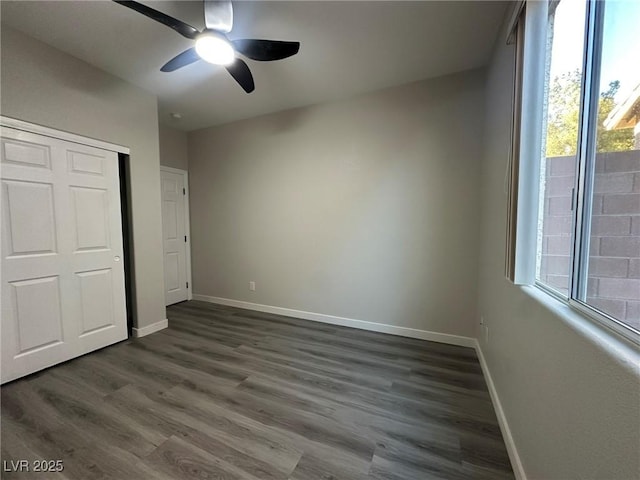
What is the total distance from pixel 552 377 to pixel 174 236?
175 inches

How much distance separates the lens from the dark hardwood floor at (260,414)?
131 cm

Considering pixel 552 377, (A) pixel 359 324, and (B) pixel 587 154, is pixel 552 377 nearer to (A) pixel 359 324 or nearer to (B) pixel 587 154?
(B) pixel 587 154

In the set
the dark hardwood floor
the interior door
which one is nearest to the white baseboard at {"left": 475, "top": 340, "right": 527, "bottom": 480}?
the dark hardwood floor

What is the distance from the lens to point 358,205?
2.96 metres

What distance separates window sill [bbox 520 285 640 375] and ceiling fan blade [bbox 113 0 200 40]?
2348 mm

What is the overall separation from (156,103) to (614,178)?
383cm

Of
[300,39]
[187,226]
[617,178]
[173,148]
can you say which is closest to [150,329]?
[187,226]

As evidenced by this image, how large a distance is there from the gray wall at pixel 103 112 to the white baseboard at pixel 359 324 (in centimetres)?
108

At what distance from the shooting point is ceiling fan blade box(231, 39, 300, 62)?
168cm

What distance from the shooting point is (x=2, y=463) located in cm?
132

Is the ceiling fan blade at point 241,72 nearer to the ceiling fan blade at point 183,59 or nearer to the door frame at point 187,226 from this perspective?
the ceiling fan blade at point 183,59

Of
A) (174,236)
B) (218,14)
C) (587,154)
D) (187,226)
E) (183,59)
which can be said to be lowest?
(174,236)

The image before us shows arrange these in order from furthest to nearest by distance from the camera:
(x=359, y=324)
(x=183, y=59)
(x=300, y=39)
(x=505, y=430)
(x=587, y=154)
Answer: (x=359, y=324) < (x=300, y=39) < (x=183, y=59) < (x=505, y=430) < (x=587, y=154)

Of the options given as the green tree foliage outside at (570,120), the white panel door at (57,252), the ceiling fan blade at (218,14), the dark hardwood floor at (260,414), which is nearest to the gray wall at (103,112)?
the white panel door at (57,252)
